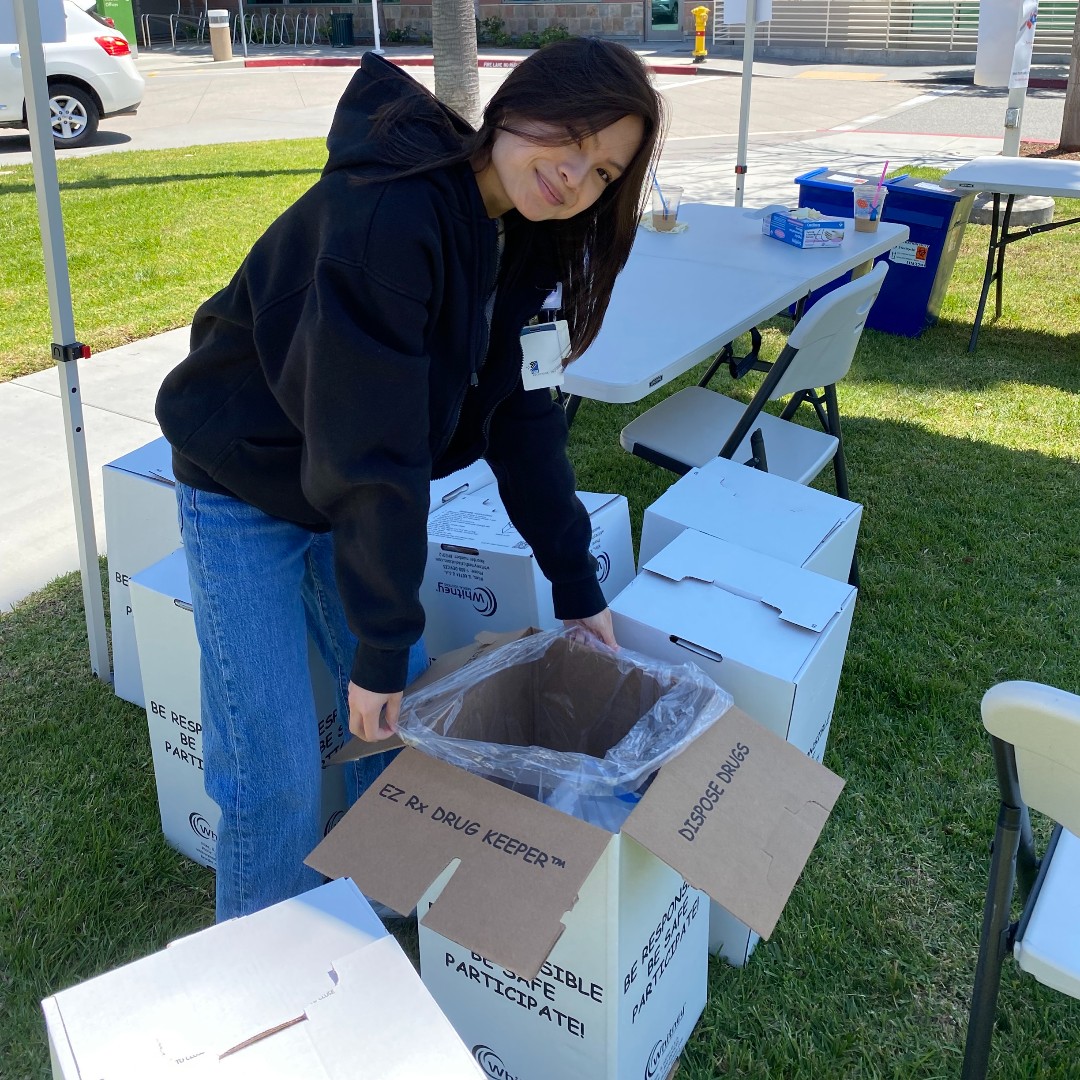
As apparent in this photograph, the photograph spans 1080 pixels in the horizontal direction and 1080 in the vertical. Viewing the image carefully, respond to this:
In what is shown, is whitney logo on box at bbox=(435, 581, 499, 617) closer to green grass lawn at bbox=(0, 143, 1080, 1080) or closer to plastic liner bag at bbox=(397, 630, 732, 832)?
plastic liner bag at bbox=(397, 630, 732, 832)

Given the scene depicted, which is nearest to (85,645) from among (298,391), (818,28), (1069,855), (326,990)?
(298,391)

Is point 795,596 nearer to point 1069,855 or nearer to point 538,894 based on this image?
point 1069,855

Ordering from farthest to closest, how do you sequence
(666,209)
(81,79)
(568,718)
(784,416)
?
(81,79)
(666,209)
(784,416)
(568,718)

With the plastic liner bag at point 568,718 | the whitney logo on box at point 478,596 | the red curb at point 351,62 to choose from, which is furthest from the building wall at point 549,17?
the plastic liner bag at point 568,718

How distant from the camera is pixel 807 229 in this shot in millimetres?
3389

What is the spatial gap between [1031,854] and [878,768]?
95cm

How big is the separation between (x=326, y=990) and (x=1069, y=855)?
3.67 feet

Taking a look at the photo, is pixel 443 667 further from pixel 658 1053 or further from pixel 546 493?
pixel 658 1053

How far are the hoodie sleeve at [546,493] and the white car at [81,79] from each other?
29.7 feet

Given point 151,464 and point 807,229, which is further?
point 807,229

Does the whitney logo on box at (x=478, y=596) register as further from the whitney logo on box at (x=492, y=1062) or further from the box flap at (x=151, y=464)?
the whitney logo on box at (x=492, y=1062)

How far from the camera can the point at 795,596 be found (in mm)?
1813

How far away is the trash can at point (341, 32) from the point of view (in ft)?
74.6

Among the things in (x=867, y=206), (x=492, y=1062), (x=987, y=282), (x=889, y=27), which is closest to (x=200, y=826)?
(x=492, y=1062)
